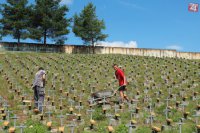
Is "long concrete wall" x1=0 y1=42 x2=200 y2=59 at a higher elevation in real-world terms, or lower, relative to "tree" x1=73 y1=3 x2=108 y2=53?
lower

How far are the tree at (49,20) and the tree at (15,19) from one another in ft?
3.99

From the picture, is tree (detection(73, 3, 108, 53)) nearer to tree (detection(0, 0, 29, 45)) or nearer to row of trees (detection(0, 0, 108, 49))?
row of trees (detection(0, 0, 108, 49))

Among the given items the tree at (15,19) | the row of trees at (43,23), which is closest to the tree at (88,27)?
the row of trees at (43,23)

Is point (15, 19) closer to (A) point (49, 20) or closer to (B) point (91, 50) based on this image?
(A) point (49, 20)

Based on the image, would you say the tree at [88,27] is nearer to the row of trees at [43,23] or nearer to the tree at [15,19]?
the row of trees at [43,23]

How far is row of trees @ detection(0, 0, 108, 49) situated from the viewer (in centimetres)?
5184

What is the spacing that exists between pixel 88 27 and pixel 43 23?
6.93m

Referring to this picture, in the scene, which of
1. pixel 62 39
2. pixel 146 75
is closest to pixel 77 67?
pixel 146 75

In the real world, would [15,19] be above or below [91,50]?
above

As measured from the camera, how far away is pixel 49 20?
170 ft

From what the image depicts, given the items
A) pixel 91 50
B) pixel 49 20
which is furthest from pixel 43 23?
pixel 91 50

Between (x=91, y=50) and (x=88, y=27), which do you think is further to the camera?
(x=88, y=27)

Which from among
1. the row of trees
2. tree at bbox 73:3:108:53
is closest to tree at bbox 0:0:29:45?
the row of trees

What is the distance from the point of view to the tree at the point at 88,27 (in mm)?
54469
